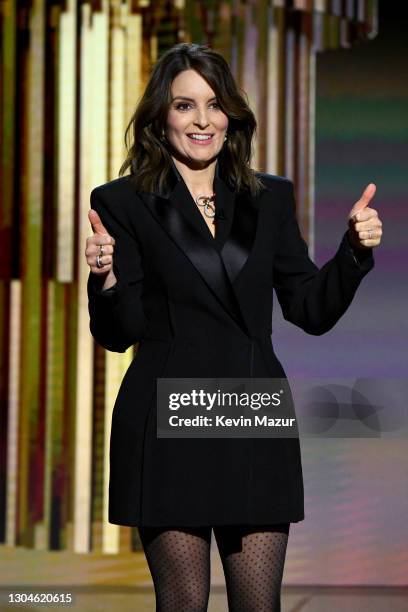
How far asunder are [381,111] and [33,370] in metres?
1.43

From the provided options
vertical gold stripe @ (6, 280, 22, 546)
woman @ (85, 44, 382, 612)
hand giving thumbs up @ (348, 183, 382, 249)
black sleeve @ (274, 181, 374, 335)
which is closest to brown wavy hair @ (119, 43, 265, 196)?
woman @ (85, 44, 382, 612)

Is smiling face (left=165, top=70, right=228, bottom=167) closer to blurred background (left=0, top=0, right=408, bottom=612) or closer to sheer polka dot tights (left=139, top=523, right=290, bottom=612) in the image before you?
sheer polka dot tights (left=139, top=523, right=290, bottom=612)

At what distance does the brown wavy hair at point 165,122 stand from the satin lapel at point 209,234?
0.08 ft

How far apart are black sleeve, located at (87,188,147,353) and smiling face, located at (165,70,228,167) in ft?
0.52

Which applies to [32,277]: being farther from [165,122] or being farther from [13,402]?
[165,122]

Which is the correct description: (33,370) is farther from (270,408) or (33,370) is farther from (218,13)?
(270,408)

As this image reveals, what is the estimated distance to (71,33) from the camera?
423cm

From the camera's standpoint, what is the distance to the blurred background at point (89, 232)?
406cm

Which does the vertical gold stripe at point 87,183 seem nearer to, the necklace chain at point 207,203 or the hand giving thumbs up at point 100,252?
the necklace chain at point 207,203

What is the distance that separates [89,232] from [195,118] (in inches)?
85.6

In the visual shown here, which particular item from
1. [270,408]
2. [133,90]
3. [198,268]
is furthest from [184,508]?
[133,90]

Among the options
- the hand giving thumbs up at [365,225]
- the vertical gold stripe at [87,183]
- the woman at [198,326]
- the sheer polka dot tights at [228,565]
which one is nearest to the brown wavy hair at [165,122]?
the woman at [198,326]

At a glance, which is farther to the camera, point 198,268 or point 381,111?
point 381,111

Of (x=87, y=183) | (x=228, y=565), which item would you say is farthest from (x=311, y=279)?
(x=87, y=183)
